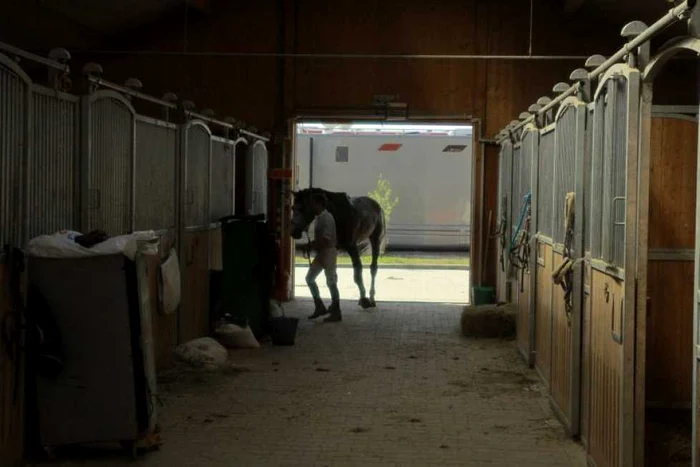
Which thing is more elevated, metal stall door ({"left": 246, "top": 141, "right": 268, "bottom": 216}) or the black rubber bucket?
metal stall door ({"left": 246, "top": 141, "right": 268, "bottom": 216})

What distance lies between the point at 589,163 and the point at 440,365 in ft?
10.9

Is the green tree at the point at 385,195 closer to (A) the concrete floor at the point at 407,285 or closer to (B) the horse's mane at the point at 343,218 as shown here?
(A) the concrete floor at the point at 407,285

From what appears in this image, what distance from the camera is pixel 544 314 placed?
6.70m

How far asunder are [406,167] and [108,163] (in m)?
13.9

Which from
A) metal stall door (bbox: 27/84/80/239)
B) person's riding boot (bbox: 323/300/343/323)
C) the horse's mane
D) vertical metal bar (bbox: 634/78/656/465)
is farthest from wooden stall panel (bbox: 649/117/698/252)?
the horse's mane

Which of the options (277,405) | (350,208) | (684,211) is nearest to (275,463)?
(277,405)

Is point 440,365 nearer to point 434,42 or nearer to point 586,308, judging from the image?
point 586,308

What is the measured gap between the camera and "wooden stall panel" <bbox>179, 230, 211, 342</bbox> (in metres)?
8.01

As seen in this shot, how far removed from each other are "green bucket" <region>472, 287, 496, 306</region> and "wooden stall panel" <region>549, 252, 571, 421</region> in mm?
5172

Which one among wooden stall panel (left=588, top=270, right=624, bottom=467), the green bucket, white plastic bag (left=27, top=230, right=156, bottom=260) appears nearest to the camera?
wooden stall panel (left=588, top=270, right=624, bottom=467)

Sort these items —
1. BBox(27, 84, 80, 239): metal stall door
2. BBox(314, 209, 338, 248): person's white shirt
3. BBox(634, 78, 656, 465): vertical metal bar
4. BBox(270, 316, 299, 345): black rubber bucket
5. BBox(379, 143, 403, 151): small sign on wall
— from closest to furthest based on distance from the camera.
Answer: BBox(634, 78, 656, 465): vertical metal bar → BBox(27, 84, 80, 239): metal stall door → BBox(270, 316, 299, 345): black rubber bucket → BBox(314, 209, 338, 248): person's white shirt → BBox(379, 143, 403, 151): small sign on wall

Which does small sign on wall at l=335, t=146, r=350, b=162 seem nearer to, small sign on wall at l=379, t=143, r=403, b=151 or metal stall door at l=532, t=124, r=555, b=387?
small sign on wall at l=379, t=143, r=403, b=151

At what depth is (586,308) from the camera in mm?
4996

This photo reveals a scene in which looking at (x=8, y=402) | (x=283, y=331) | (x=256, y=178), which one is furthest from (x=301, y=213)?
(x=8, y=402)
